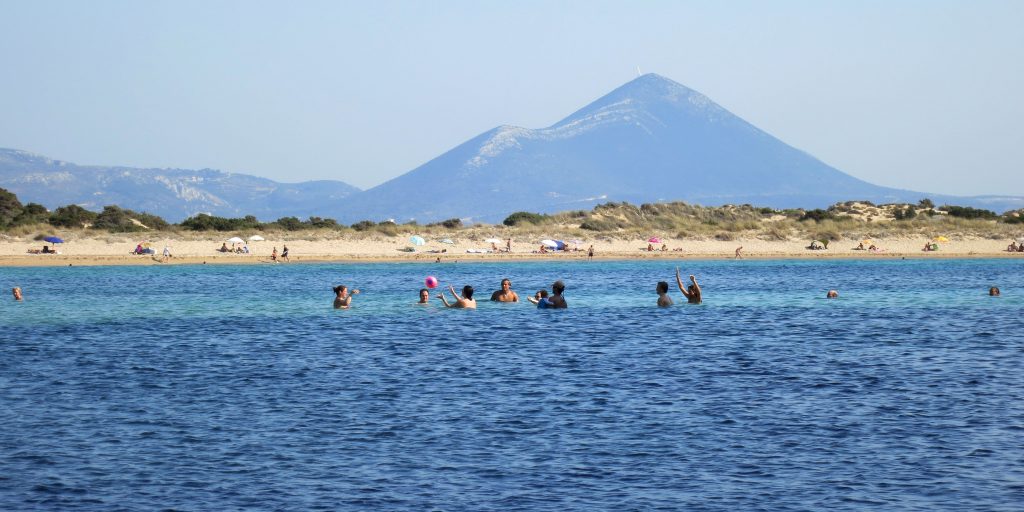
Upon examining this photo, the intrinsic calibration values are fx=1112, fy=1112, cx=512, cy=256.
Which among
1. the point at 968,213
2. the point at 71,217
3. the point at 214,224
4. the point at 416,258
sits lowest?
the point at 416,258

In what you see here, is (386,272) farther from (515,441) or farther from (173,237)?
(515,441)

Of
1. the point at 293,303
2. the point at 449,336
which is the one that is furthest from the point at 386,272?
the point at 449,336

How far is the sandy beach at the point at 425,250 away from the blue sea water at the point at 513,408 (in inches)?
1179

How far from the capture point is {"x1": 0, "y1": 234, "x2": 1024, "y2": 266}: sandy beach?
69562 millimetres

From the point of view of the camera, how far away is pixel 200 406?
64.4 ft

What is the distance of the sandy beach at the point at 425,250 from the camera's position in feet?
228

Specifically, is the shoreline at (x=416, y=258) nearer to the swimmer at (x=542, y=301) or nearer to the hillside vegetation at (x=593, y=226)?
the hillside vegetation at (x=593, y=226)

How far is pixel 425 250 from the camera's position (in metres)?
77.3

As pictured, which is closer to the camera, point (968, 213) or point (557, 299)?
point (557, 299)

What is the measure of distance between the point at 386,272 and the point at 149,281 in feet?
44.8

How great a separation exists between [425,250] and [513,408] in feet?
192

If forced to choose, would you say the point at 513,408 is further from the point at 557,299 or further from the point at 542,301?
the point at 542,301

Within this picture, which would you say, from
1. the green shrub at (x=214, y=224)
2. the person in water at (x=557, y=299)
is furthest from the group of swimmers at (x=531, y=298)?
the green shrub at (x=214, y=224)

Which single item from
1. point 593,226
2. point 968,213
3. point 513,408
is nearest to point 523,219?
point 593,226
